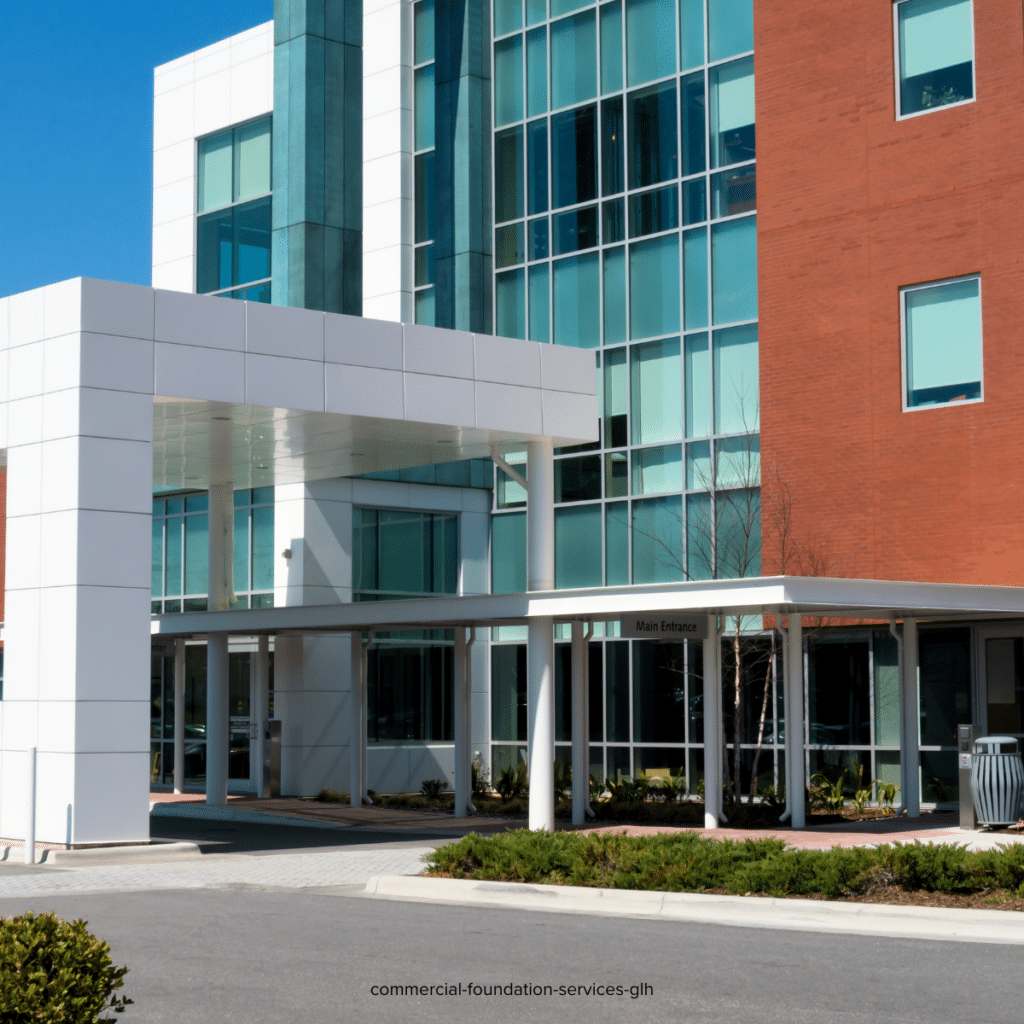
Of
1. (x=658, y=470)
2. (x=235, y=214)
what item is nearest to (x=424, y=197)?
(x=235, y=214)

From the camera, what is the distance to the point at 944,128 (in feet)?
78.2

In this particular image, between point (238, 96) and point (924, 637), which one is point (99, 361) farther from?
point (238, 96)

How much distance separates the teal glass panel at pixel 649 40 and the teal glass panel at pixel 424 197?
200 inches

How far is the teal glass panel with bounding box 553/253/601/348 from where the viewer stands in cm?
2889

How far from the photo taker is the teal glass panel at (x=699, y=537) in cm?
2659

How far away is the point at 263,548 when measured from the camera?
30.2 m

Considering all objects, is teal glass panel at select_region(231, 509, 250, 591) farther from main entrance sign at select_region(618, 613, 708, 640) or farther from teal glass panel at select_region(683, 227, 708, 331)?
main entrance sign at select_region(618, 613, 708, 640)

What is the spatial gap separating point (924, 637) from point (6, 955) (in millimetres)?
20316

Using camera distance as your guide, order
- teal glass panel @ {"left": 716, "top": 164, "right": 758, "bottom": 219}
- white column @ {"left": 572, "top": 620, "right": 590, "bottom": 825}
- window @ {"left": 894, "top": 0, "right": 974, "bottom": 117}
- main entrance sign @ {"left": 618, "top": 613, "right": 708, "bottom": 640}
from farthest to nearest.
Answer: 1. teal glass panel @ {"left": 716, "top": 164, "right": 758, "bottom": 219}
2. window @ {"left": 894, "top": 0, "right": 974, "bottom": 117}
3. white column @ {"left": 572, "top": 620, "right": 590, "bottom": 825}
4. main entrance sign @ {"left": 618, "top": 613, "right": 708, "bottom": 640}

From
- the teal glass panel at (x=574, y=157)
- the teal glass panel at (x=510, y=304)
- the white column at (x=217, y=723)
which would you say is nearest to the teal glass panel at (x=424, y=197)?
the teal glass panel at (x=510, y=304)

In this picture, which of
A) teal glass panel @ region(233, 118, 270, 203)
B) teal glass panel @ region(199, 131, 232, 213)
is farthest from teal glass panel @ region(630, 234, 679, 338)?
teal glass panel @ region(199, 131, 232, 213)

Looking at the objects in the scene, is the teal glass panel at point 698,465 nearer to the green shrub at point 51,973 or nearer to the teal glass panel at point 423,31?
the teal glass panel at point 423,31

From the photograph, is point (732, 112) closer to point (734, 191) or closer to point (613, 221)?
point (734, 191)

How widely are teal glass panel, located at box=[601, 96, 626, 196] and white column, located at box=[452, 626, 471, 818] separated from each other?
30.5 feet
